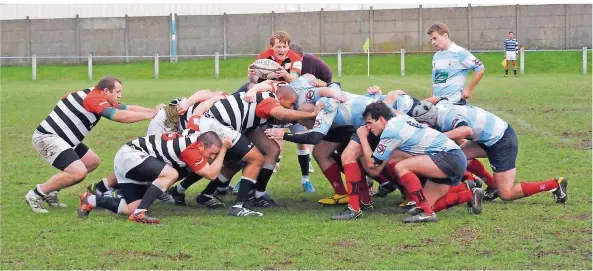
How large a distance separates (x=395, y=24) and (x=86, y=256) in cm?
4305

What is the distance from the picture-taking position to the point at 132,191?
34.5ft

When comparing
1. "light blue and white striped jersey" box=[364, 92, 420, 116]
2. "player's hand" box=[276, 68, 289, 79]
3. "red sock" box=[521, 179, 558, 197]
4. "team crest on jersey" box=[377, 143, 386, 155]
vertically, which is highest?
"player's hand" box=[276, 68, 289, 79]

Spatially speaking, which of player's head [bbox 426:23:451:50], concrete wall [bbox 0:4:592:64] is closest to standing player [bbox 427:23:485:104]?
player's head [bbox 426:23:451:50]

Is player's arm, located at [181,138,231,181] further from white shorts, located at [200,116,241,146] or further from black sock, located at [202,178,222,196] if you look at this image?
black sock, located at [202,178,222,196]

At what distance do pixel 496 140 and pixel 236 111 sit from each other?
285 cm

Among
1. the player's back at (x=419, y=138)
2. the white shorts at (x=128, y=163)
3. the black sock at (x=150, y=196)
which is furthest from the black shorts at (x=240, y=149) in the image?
the player's back at (x=419, y=138)

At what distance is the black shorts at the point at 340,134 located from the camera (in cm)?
1118

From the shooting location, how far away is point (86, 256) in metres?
8.40

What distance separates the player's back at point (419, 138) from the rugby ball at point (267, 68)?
2006 mm

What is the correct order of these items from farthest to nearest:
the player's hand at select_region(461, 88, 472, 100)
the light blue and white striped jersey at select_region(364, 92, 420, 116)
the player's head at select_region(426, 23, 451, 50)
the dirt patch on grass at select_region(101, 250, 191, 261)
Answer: the player's head at select_region(426, 23, 451, 50), the player's hand at select_region(461, 88, 472, 100), the light blue and white striped jersey at select_region(364, 92, 420, 116), the dirt patch on grass at select_region(101, 250, 191, 261)

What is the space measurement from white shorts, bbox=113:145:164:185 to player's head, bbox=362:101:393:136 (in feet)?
7.27

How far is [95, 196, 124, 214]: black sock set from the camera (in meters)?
10.4

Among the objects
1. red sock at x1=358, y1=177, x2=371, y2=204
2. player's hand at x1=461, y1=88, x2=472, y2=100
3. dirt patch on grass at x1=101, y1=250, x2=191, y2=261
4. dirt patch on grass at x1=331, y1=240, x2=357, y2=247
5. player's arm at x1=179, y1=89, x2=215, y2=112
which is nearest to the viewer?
dirt patch on grass at x1=101, y1=250, x2=191, y2=261

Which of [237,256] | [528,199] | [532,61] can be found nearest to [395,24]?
[532,61]
